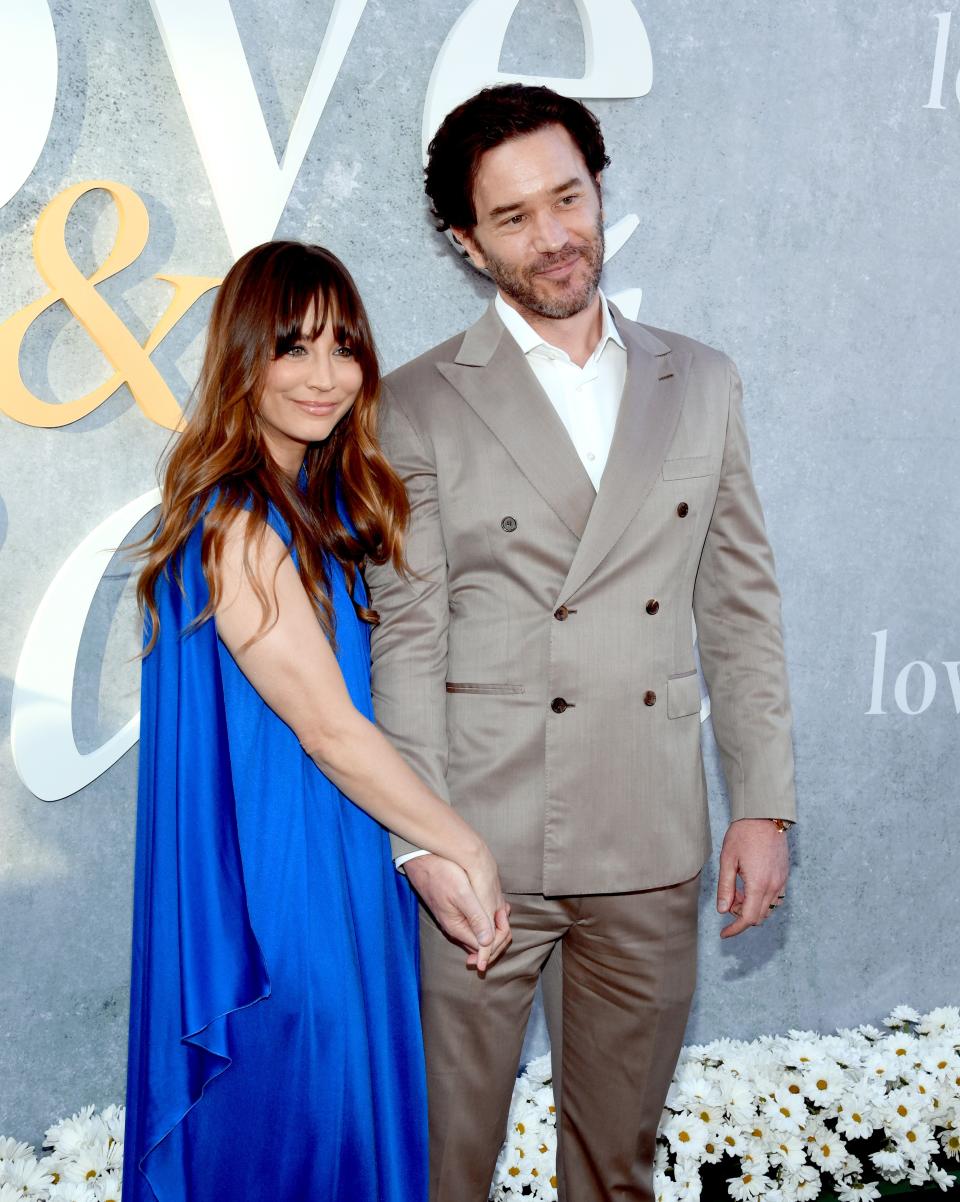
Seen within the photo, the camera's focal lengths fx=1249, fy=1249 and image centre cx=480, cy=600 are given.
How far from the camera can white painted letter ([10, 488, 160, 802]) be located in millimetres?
2297

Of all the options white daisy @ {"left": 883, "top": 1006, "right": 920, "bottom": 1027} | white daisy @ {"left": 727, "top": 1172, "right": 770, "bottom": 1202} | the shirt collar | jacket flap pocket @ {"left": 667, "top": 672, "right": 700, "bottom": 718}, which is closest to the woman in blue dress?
the shirt collar

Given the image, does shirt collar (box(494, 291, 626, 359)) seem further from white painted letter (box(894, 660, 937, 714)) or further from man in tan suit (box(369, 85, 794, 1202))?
white painted letter (box(894, 660, 937, 714))

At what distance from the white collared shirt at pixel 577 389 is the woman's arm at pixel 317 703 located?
0.48m

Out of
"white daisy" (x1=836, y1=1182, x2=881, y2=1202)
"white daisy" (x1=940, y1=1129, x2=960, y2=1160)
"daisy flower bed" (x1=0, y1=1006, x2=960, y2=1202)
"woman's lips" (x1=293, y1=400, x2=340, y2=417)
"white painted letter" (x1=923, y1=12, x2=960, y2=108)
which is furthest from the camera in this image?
"white painted letter" (x1=923, y1=12, x2=960, y2=108)

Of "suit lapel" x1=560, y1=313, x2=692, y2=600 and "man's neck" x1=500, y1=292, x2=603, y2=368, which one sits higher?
"man's neck" x1=500, y1=292, x2=603, y2=368

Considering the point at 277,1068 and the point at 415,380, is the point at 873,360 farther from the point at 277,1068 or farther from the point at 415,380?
the point at 277,1068

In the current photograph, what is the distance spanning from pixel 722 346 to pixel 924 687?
3.19ft

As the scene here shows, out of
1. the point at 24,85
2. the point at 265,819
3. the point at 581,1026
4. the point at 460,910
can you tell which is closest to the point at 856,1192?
the point at 581,1026

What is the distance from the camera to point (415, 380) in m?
1.81

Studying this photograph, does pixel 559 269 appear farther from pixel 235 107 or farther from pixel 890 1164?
pixel 890 1164

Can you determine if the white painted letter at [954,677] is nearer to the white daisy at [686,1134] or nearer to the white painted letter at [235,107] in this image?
the white daisy at [686,1134]

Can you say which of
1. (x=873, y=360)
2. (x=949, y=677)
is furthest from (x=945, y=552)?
(x=873, y=360)

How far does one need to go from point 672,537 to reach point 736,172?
1243mm

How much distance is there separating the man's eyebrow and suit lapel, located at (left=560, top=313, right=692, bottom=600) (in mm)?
223
